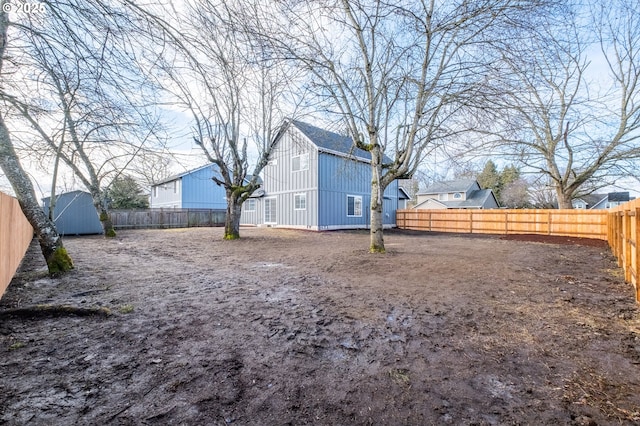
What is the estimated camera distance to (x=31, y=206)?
4.89m

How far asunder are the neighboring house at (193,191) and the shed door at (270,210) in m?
6.81

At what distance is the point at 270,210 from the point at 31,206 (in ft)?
46.3

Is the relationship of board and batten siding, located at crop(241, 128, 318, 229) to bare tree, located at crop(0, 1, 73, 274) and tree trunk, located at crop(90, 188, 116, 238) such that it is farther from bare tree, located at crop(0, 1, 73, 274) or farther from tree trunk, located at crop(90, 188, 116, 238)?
bare tree, located at crop(0, 1, 73, 274)

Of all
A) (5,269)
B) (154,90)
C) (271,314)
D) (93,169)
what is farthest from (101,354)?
(93,169)

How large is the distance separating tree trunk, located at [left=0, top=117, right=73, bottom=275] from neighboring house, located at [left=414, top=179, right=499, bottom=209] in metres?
33.2

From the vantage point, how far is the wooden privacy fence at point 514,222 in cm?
1224

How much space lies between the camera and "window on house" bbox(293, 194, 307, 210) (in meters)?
16.2

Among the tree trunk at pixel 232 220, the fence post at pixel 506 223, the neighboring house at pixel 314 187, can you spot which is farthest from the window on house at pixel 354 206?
the fence post at pixel 506 223

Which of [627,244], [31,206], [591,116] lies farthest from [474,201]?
[31,206]

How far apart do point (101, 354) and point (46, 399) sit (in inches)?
23.6

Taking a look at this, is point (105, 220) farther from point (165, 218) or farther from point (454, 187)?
point (454, 187)

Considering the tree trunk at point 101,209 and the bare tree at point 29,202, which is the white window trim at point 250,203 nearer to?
the tree trunk at point 101,209

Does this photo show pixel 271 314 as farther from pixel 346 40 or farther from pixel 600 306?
pixel 346 40

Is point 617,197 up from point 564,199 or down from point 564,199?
up
